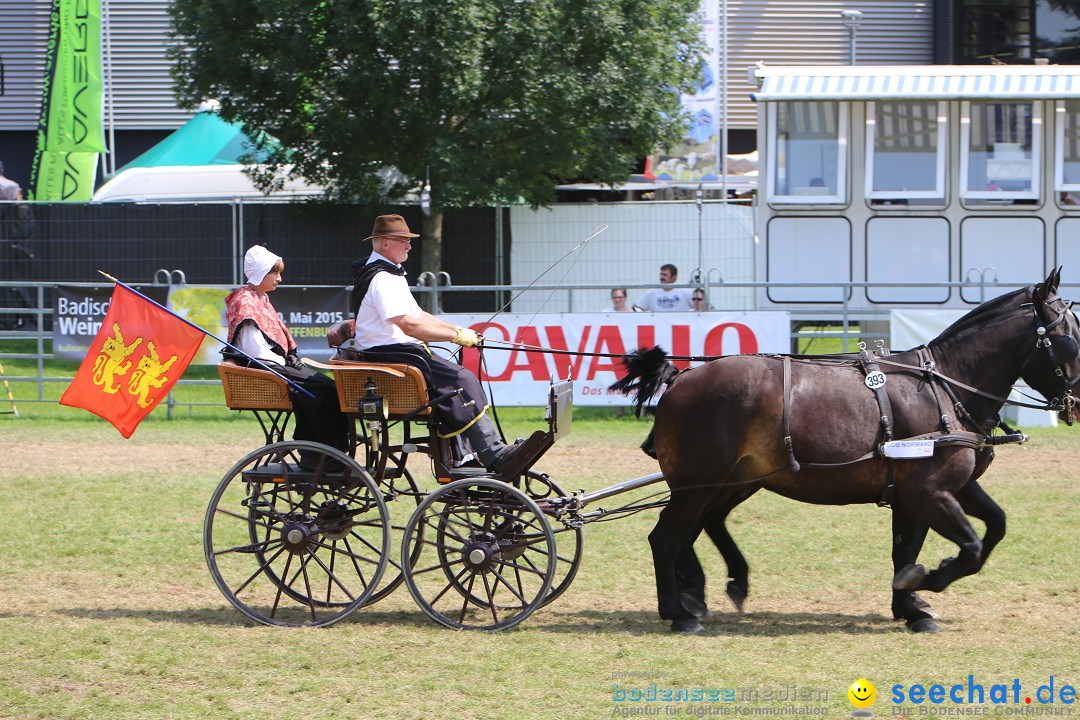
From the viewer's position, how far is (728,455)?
6.64 m

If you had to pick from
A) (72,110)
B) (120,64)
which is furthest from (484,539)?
(120,64)

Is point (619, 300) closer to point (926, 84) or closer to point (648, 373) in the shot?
point (926, 84)

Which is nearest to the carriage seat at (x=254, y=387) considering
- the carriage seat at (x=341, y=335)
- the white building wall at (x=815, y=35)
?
the carriage seat at (x=341, y=335)

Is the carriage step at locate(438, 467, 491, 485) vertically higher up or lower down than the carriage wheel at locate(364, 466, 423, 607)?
higher up

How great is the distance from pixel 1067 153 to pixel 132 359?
11461mm

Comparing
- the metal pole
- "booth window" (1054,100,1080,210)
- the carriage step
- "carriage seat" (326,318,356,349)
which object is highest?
the metal pole

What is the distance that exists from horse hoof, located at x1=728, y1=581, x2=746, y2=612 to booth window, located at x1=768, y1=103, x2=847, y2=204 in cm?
849

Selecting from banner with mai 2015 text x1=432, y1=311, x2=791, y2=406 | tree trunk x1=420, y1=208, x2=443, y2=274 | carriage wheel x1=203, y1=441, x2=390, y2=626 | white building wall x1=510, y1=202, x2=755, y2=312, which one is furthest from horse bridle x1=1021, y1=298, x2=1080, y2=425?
tree trunk x1=420, y1=208, x2=443, y2=274

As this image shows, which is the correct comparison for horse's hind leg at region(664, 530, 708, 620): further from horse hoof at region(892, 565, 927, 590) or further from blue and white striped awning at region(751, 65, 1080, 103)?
blue and white striped awning at region(751, 65, 1080, 103)

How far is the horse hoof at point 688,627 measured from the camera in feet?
21.6

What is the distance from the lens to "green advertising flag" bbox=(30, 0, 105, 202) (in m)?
20.0

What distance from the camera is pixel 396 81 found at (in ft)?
51.9

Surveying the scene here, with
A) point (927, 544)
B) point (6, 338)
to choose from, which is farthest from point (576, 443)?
point (6, 338)

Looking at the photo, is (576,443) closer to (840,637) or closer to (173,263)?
(840,637)
